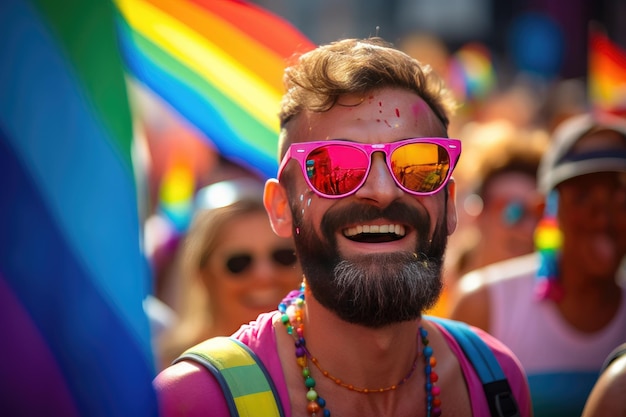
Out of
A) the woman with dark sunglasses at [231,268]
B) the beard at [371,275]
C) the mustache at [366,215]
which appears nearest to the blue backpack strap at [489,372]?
the beard at [371,275]

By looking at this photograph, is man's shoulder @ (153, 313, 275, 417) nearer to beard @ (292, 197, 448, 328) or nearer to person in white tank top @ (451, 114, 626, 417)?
beard @ (292, 197, 448, 328)

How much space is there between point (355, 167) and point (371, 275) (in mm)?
306

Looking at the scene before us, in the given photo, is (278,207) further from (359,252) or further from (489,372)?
(489,372)

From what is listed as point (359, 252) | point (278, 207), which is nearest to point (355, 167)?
point (359, 252)

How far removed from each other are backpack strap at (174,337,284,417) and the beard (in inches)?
11.1

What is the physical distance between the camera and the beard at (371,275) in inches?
96.9

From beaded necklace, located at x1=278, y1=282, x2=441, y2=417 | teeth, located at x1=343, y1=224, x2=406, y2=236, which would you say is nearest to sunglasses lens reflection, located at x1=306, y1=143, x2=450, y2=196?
teeth, located at x1=343, y1=224, x2=406, y2=236

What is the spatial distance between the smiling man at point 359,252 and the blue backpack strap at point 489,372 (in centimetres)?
2

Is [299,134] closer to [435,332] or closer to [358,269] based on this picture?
[358,269]

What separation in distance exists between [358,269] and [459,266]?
3.31m

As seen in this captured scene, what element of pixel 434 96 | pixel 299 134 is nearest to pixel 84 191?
pixel 299 134

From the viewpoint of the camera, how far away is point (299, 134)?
8.68ft

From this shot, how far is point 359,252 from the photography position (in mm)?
2496

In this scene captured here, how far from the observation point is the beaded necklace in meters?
2.53
